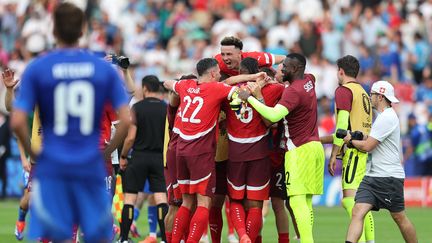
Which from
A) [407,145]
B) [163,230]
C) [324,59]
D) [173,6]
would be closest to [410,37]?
[324,59]

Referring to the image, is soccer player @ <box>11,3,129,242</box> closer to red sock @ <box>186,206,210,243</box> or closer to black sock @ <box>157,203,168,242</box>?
red sock @ <box>186,206,210,243</box>

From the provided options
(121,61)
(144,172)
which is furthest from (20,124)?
(144,172)

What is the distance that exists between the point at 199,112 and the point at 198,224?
1.37 metres

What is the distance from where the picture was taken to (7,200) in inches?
1049

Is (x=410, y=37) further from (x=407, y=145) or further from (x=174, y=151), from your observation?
(x=174, y=151)

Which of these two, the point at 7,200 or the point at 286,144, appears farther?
the point at 7,200

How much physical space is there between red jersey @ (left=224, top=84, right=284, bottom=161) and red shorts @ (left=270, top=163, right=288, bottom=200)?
56cm

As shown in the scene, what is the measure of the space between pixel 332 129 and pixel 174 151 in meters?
12.7

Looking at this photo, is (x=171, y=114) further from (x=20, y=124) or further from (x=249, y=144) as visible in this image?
(x=20, y=124)

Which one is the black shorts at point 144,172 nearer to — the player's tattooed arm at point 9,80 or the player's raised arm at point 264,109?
the player's tattooed arm at point 9,80

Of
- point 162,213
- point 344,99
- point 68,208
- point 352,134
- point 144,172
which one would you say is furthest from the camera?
point 144,172

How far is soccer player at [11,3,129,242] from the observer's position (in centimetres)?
825

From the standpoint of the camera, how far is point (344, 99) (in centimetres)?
1373

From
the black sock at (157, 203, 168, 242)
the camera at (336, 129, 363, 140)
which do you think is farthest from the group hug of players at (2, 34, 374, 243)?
the black sock at (157, 203, 168, 242)
